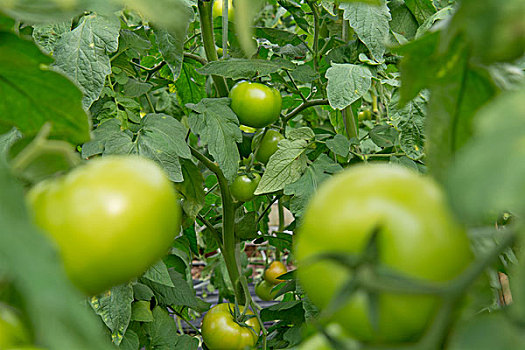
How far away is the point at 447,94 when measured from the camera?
0.74 ft

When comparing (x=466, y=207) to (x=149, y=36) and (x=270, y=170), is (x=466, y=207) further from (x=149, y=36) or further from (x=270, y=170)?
(x=149, y=36)

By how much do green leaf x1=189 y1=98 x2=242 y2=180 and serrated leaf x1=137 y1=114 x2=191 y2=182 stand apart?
2.3 inches

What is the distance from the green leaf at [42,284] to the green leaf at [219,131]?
0.68 meters

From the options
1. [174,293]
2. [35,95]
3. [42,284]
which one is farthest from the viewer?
[174,293]

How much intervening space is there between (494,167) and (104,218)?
5.0 inches

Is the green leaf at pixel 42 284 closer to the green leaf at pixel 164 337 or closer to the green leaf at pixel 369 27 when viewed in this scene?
the green leaf at pixel 369 27

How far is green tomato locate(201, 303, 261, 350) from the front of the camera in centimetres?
100

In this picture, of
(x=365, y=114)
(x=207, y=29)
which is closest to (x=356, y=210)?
(x=207, y=29)

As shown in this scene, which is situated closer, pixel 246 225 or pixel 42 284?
pixel 42 284

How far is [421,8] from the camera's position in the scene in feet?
3.60

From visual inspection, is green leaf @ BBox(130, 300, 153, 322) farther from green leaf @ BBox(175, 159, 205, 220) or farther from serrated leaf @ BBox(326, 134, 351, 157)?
serrated leaf @ BBox(326, 134, 351, 157)

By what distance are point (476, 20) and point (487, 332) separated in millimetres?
95

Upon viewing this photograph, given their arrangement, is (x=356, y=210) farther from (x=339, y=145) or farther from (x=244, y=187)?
(x=244, y=187)

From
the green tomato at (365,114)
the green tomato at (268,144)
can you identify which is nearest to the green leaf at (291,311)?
the green tomato at (268,144)
